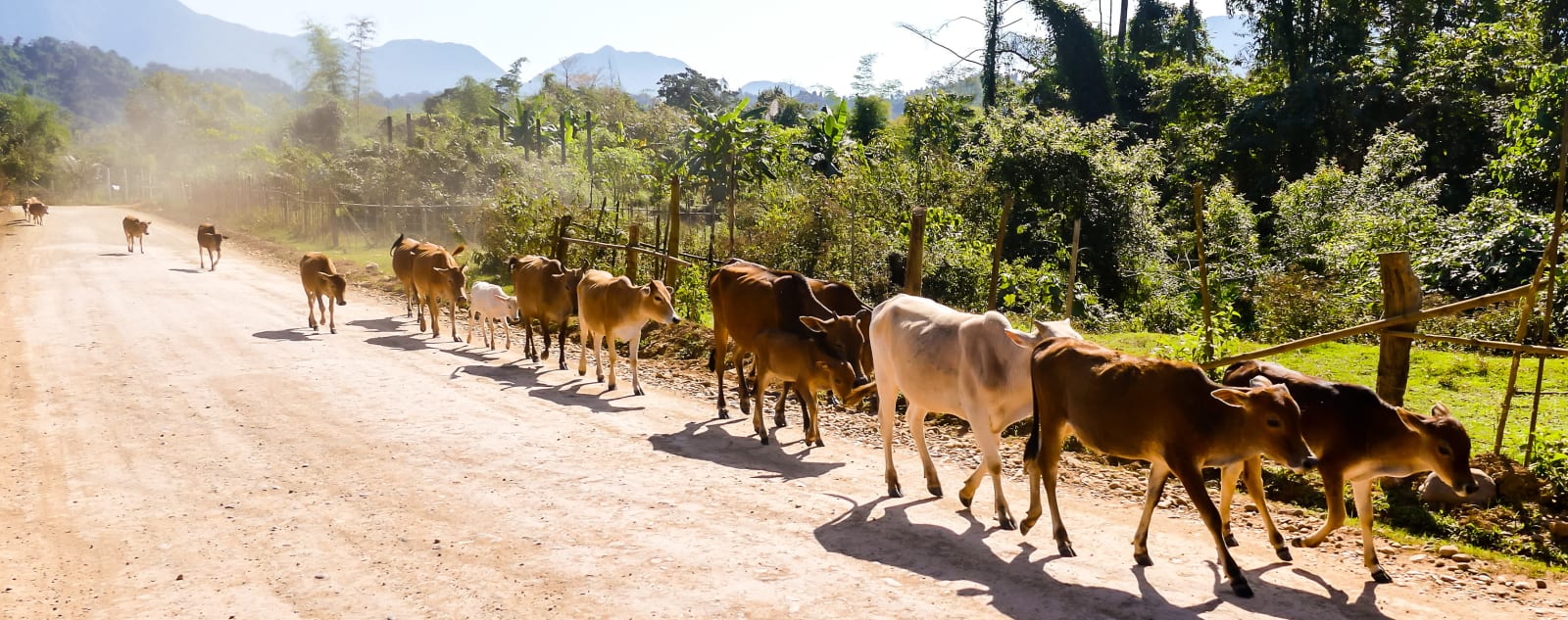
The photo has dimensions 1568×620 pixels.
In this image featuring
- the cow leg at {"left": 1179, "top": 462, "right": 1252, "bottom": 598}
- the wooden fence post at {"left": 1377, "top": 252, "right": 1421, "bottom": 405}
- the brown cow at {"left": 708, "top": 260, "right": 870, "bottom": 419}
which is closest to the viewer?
the cow leg at {"left": 1179, "top": 462, "right": 1252, "bottom": 598}

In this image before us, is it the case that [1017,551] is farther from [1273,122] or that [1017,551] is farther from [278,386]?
[1273,122]

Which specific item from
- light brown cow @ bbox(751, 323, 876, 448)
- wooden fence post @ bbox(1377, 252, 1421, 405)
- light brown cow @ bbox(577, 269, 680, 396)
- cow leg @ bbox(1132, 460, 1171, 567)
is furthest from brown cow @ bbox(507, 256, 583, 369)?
wooden fence post @ bbox(1377, 252, 1421, 405)

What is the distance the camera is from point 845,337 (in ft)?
31.3

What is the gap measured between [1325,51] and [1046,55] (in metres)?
Answer: 15.0

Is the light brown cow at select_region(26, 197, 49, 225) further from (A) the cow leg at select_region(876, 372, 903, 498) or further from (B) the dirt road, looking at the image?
(A) the cow leg at select_region(876, 372, 903, 498)

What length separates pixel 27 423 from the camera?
10258mm

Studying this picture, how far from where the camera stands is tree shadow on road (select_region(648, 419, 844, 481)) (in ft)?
28.9

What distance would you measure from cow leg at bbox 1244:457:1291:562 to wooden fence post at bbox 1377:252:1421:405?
179cm

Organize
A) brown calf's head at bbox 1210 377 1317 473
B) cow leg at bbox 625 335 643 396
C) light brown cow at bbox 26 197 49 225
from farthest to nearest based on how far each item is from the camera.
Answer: light brown cow at bbox 26 197 49 225 < cow leg at bbox 625 335 643 396 < brown calf's head at bbox 1210 377 1317 473

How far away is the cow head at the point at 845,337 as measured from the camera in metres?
9.35

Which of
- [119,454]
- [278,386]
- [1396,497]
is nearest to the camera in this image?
[1396,497]

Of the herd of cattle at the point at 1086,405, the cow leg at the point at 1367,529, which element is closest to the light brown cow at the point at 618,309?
the herd of cattle at the point at 1086,405

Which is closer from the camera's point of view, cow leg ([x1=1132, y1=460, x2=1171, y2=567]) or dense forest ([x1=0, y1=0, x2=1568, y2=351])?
cow leg ([x1=1132, y1=460, x2=1171, y2=567])

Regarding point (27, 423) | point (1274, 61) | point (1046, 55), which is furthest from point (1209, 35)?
point (27, 423)
